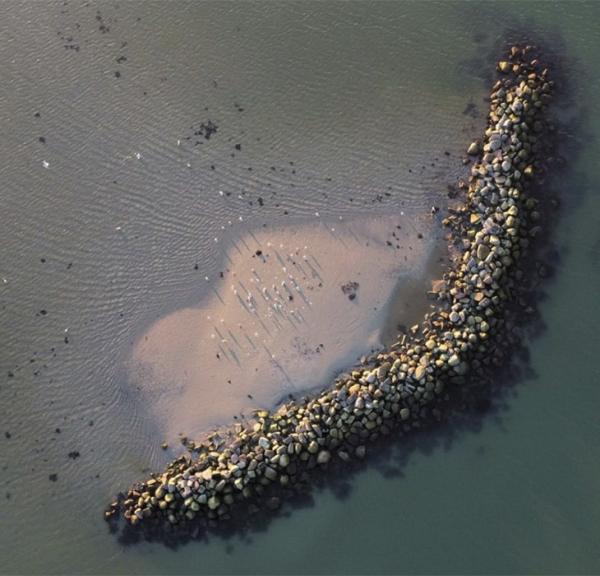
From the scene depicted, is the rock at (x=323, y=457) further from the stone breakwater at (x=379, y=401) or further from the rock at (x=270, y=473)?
the rock at (x=270, y=473)

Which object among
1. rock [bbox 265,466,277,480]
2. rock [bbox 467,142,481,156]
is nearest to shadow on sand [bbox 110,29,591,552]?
rock [bbox 265,466,277,480]

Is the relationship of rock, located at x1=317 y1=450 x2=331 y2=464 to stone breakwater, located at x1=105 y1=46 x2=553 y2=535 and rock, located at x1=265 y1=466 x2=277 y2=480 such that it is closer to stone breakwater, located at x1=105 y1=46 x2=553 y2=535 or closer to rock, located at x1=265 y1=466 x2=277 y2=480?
stone breakwater, located at x1=105 y1=46 x2=553 y2=535

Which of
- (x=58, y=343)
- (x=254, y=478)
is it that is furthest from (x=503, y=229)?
(x=58, y=343)

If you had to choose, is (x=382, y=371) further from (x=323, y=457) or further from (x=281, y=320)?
(x=281, y=320)

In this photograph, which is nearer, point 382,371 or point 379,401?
point 379,401

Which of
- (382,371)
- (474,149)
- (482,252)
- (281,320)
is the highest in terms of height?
(474,149)

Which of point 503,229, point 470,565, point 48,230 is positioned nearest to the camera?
point 470,565

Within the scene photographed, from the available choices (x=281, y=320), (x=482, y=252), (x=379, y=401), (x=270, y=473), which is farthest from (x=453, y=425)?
(x=281, y=320)

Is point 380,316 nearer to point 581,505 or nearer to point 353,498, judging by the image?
point 353,498
